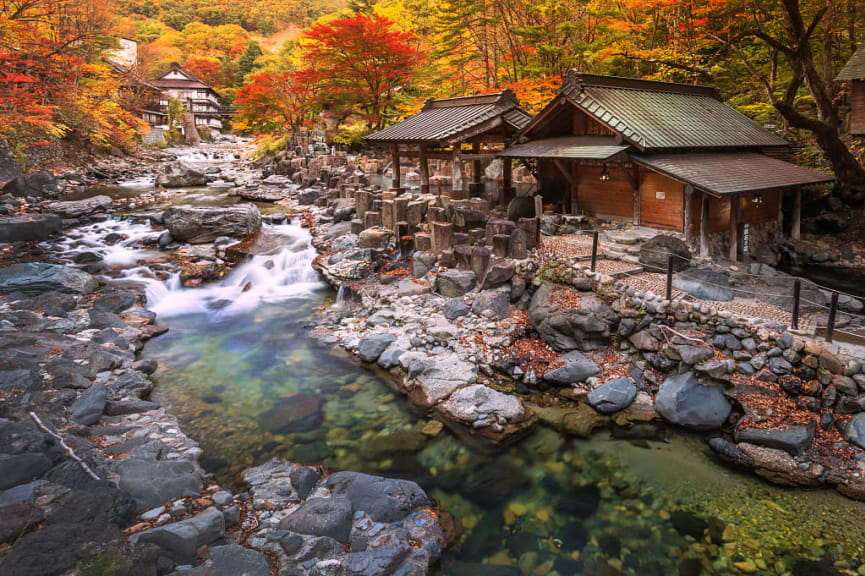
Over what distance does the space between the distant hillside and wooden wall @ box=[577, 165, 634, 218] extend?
8610cm

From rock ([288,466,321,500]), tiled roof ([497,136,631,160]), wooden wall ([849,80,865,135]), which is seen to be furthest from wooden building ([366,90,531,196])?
rock ([288,466,321,500])

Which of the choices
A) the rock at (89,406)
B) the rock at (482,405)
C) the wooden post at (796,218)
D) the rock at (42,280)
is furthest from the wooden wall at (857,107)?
the rock at (42,280)

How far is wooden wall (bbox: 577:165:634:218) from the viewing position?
15649mm

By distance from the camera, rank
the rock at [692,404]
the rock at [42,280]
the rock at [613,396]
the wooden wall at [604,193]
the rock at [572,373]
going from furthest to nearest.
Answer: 1. the wooden wall at [604,193]
2. the rock at [42,280]
3. the rock at [572,373]
4. the rock at [613,396]
5. the rock at [692,404]

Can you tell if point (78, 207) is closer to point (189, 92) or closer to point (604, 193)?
point (604, 193)

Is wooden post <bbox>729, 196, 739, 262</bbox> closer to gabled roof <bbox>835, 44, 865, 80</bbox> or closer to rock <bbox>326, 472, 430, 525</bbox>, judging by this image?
gabled roof <bbox>835, 44, 865, 80</bbox>

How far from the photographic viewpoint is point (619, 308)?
1061cm

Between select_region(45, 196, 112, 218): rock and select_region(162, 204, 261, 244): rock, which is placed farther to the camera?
select_region(45, 196, 112, 218): rock

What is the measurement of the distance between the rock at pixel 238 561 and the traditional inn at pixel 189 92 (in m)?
61.6

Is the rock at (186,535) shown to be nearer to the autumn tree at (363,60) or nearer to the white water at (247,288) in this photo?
the white water at (247,288)

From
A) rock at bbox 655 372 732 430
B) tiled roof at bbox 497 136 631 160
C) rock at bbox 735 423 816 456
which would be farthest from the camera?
tiled roof at bbox 497 136 631 160

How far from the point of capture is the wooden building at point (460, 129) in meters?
16.7

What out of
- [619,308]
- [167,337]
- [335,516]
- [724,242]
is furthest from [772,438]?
[167,337]

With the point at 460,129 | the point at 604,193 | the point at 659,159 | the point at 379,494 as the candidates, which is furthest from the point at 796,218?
the point at 379,494
